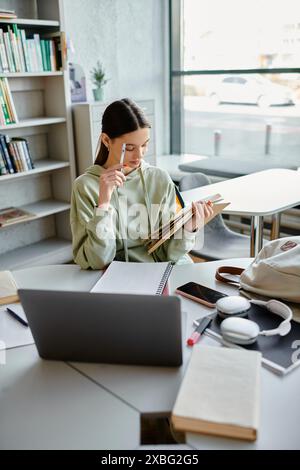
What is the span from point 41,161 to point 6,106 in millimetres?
553

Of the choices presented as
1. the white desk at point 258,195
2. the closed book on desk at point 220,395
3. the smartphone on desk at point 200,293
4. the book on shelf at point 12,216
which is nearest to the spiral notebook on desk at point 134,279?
the smartphone on desk at point 200,293

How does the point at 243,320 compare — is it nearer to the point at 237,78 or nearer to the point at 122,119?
the point at 122,119

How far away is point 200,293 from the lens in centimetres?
128

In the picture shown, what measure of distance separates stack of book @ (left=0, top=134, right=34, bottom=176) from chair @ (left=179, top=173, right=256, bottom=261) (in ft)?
3.63

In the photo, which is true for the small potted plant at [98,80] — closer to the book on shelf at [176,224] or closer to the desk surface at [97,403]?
the book on shelf at [176,224]

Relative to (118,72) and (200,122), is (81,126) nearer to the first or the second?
(118,72)

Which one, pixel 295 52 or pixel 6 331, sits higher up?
pixel 295 52

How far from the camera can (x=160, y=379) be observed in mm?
938

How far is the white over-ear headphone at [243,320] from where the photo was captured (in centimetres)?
102

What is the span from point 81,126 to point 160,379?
2.56 metres

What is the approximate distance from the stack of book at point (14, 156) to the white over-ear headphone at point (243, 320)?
219cm
